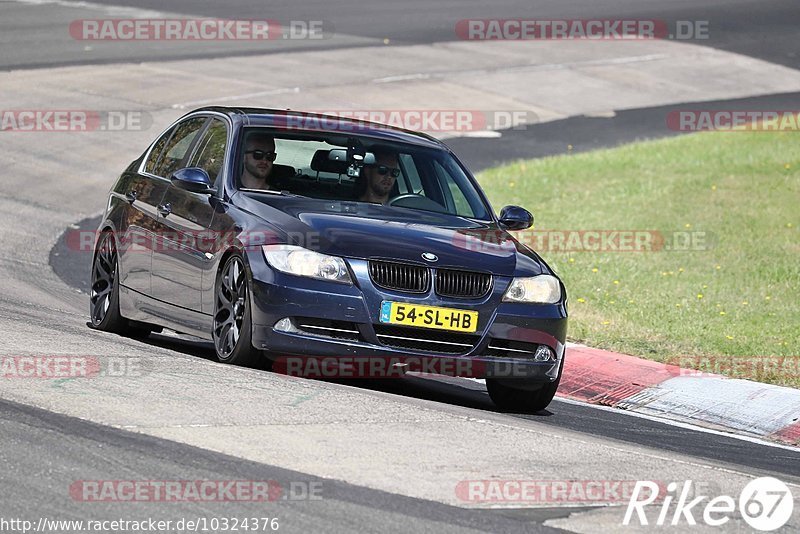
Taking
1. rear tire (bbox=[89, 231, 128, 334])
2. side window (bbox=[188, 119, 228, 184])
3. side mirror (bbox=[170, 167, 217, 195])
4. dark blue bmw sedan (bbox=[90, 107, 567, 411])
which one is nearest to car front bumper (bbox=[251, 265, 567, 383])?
dark blue bmw sedan (bbox=[90, 107, 567, 411])

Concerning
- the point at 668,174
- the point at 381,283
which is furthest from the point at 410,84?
the point at 381,283

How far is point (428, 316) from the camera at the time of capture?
29.7ft

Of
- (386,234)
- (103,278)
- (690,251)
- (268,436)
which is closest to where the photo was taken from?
(268,436)

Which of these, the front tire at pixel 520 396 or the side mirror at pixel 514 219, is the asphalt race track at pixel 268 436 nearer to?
the front tire at pixel 520 396

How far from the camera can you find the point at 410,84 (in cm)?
2828

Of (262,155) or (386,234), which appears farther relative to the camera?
(262,155)

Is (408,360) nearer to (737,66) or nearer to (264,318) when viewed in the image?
(264,318)

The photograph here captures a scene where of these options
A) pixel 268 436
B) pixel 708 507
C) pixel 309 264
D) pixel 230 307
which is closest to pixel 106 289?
pixel 230 307

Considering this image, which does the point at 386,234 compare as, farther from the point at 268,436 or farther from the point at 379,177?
the point at 268,436

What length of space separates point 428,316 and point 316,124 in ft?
6.60

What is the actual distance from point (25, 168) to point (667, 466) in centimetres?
1438

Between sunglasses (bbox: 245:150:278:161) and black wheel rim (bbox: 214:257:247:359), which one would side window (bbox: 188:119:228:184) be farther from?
black wheel rim (bbox: 214:257:247:359)

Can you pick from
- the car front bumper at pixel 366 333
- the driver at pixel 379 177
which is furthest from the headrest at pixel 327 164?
the car front bumper at pixel 366 333

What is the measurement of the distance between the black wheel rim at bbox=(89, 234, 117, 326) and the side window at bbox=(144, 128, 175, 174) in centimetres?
58
